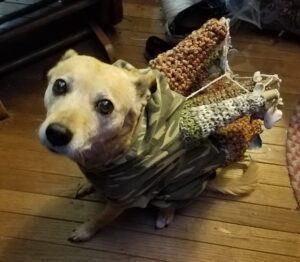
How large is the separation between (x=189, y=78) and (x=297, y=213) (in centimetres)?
53

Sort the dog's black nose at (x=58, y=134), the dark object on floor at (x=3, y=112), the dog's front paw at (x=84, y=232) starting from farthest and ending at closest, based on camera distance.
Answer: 1. the dark object on floor at (x=3, y=112)
2. the dog's front paw at (x=84, y=232)
3. the dog's black nose at (x=58, y=134)

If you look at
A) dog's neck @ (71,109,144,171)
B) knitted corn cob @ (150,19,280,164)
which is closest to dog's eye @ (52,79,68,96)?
dog's neck @ (71,109,144,171)

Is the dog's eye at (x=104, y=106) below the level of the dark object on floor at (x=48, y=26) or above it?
above

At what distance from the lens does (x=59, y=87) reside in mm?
1048

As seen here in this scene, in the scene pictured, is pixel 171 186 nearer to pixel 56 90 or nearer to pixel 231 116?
pixel 231 116

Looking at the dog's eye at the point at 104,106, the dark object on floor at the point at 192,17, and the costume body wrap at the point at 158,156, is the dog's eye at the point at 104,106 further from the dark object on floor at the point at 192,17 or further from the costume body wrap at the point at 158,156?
the dark object on floor at the point at 192,17

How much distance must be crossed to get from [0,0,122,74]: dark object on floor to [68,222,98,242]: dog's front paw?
25.6 inches

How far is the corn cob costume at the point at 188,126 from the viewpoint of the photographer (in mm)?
1208

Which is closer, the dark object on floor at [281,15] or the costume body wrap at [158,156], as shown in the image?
the costume body wrap at [158,156]

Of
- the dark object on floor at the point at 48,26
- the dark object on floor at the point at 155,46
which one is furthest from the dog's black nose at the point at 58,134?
the dark object on floor at the point at 155,46

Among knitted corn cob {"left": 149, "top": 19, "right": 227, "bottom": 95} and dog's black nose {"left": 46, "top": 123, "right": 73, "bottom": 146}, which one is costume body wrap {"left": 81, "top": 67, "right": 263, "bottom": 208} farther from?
dog's black nose {"left": 46, "top": 123, "right": 73, "bottom": 146}

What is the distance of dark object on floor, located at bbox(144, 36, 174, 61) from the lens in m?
1.85

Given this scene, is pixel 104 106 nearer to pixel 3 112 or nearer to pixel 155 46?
pixel 3 112

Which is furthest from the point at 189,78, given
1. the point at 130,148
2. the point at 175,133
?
the point at 130,148
